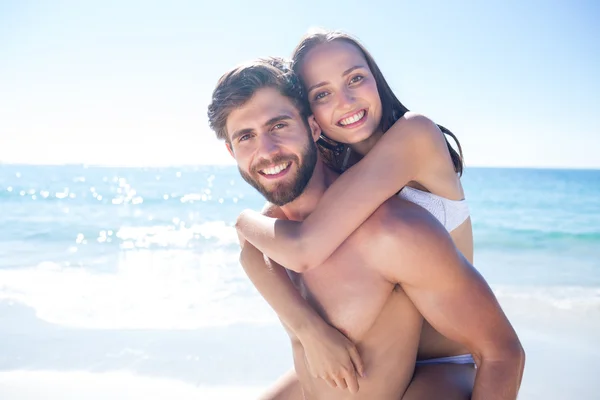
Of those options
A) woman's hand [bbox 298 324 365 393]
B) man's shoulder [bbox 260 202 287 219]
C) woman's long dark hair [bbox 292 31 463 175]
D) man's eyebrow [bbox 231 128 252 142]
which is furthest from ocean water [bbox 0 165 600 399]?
man's eyebrow [bbox 231 128 252 142]

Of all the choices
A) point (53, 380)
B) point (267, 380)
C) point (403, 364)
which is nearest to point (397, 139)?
point (403, 364)

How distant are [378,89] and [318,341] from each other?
1631mm

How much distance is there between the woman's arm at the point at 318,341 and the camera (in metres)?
2.32

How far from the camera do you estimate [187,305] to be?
804 centimetres

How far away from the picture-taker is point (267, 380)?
17.5ft

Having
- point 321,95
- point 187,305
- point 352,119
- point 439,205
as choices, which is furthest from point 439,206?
point 187,305

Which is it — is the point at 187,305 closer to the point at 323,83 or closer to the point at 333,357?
the point at 323,83

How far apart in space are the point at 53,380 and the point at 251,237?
11.9 ft

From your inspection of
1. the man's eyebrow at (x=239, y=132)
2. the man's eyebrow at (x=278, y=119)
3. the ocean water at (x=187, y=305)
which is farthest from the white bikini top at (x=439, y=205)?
the ocean water at (x=187, y=305)

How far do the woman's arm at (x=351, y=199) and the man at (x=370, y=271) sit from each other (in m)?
0.08

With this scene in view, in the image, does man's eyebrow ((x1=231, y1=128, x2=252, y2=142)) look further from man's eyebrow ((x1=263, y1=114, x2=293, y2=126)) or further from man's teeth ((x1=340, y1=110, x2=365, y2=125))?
man's teeth ((x1=340, y1=110, x2=365, y2=125))

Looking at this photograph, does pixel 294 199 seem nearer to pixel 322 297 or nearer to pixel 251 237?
pixel 251 237

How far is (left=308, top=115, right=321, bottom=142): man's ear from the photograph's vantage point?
315 cm

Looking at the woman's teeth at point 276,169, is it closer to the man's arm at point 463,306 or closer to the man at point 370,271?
the man at point 370,271
